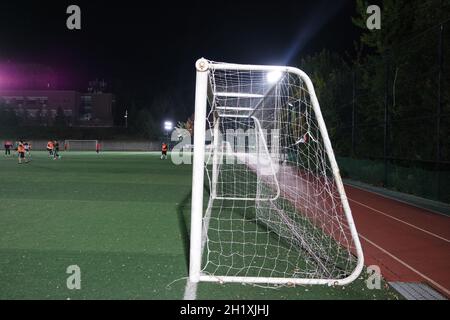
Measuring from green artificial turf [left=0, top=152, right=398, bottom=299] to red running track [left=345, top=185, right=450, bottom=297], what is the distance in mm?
728

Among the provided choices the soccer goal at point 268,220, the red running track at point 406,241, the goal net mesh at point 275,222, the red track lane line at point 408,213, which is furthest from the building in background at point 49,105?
the red running track at point 406,241

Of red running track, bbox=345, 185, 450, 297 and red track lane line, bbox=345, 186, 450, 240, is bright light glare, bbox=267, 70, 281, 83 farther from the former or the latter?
red track lane line, bbox=345, 186, 450, 240

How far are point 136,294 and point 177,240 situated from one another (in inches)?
98.2

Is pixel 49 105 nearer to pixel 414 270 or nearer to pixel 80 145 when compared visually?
pixel 80 145

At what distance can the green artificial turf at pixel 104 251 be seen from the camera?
4.51 metres

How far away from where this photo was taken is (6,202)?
33.8 ft

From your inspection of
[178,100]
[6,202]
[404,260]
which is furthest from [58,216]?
[178,100]

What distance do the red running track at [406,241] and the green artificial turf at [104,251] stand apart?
73cm

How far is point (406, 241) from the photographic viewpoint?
7.15m

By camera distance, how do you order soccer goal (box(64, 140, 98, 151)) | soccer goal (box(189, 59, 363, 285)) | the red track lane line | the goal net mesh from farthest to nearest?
1. soccer goal (box(64, 140, 98, 151))
2. the red track lane line
3. the goal net mesh
4. soccer goal (box(189, 59, 363, 285))

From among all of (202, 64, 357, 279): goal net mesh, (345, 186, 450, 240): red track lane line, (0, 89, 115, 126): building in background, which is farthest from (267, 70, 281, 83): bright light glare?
(0, 89, 115, 126): building in background

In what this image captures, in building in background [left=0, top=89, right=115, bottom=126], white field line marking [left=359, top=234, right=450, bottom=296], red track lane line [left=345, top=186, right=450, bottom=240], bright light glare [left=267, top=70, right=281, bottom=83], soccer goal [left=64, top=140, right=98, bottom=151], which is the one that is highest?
building in background [left=0, top=89, right=115, bottom=126]

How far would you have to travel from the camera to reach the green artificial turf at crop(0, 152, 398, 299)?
4.51 metres

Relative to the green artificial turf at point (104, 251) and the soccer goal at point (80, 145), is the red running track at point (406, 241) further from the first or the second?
the soccer goal at point (80, 145)
